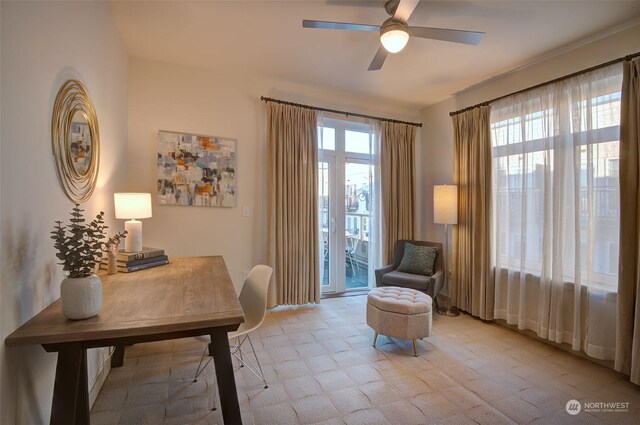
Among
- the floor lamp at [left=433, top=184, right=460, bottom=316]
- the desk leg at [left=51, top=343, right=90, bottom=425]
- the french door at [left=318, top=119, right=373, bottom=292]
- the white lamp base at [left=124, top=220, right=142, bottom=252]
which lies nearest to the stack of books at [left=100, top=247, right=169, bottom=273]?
the white lamp base at [left=124, top=220, right=142, bottom=252]

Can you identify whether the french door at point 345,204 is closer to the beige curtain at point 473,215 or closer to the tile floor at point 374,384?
the beige curtain at point 473,215

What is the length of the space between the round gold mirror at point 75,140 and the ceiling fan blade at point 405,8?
6.67 feet

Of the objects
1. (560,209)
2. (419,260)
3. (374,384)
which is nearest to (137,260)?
(374,384)

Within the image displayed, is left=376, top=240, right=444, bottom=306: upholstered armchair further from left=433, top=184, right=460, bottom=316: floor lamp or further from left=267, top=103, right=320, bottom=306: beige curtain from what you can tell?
left=267, top=103, right=320, bottom=306: beige curtain

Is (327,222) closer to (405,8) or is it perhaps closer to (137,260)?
(137,260)

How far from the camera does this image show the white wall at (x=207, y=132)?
3.14m

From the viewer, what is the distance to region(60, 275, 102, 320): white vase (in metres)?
1.21

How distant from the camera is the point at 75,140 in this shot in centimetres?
173

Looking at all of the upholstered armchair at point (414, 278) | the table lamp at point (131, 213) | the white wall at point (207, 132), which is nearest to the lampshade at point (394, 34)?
the white wall at point (207, 132)

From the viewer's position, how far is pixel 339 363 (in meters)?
2.44

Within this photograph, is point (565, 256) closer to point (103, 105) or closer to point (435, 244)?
point (435, 244)

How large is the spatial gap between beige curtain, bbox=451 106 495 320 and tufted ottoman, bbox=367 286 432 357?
1.12m

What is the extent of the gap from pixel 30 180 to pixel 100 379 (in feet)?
5.10

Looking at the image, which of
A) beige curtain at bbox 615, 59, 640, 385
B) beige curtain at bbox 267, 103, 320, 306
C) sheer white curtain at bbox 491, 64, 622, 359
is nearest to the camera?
beige curtain at bbox 615, 59, 640, 385
